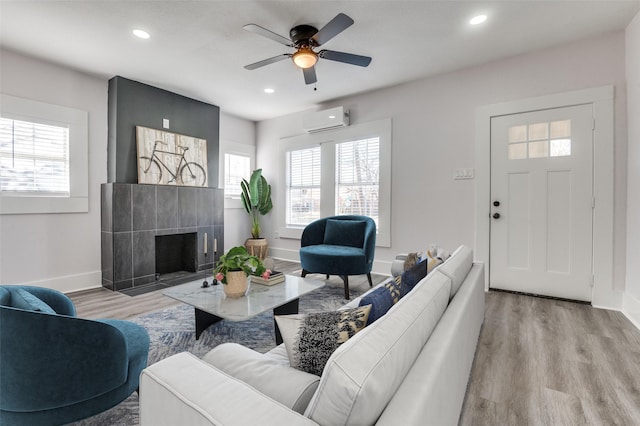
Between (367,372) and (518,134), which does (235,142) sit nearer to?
(518,134)

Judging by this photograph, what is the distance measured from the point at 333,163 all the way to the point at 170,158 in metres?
2.37

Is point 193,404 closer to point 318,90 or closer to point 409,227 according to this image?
point 409,227

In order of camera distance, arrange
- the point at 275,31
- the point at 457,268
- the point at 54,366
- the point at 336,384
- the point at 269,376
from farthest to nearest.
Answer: the point at 275,31, the point at 457,268, the point at 54,366, the point at 269,376, the point at 336,384

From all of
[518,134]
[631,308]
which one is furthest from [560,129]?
[631,308]

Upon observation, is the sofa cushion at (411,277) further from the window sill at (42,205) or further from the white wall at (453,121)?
the window sill at (42,205)

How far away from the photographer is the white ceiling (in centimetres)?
239

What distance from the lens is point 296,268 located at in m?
4.63

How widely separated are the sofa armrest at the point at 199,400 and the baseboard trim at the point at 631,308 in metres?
3.20

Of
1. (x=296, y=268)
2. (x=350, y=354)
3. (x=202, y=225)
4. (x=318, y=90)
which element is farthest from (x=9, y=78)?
(x=350, y=354)

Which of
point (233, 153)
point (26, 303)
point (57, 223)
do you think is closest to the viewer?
point (26, 303)

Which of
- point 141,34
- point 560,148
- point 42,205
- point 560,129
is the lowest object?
point 42,205

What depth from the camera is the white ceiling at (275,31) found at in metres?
2.39

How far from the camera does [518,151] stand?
324 cm

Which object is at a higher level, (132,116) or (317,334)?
(132,116)
